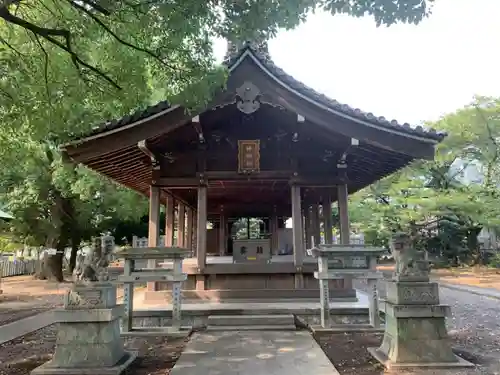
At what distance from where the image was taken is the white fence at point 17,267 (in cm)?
2703

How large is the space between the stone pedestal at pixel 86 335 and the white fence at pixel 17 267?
25434 mm

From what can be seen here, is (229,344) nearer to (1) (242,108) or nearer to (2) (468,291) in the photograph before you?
(1) (242,108)

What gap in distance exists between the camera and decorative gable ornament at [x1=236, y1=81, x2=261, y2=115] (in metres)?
8.42

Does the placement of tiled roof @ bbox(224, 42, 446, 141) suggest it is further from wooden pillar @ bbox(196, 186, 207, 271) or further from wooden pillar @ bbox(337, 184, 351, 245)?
wooden pillar @ bbox(196, 186, 207, 271)

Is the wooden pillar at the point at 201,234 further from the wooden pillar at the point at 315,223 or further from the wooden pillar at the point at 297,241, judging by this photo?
the wooden pillar at the point at 315,223

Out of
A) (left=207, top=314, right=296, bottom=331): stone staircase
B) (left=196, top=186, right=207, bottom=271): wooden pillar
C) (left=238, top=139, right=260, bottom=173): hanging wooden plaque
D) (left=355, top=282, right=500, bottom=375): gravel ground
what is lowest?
(left=355, top=282, right=500, bottom=375): gravel ground

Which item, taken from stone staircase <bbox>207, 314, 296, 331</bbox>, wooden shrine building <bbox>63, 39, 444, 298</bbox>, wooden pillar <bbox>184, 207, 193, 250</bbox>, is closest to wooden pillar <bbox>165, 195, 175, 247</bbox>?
wooden shrine building <bbox>63, 39, 444, 298</bbox>

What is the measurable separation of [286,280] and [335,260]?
1.93 meters

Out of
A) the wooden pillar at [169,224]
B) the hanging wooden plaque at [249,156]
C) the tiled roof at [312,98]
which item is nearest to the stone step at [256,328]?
the hanging wooden plaque at [249,156]

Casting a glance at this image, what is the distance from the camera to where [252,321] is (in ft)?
25.8

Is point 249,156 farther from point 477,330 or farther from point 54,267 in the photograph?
point 54,267

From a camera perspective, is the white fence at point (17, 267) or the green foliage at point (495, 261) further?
the white fence at point (17, 267)

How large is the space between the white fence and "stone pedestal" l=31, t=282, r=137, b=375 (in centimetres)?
2543

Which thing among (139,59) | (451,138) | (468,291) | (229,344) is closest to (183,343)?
(229,344)
